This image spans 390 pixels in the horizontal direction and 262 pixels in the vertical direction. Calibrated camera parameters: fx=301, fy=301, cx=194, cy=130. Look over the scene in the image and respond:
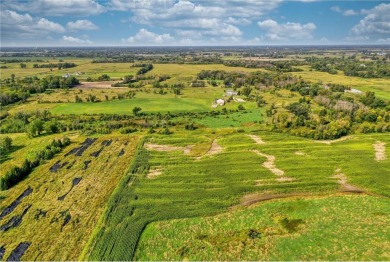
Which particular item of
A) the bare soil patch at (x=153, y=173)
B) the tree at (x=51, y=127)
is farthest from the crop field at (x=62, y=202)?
the tree at (x=51, y=127)

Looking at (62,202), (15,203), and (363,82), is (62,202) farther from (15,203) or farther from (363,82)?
(363,82)

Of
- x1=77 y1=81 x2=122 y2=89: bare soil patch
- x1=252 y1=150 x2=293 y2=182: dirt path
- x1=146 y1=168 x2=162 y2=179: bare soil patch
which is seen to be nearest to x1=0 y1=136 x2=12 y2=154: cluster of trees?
x1=146 y1=168 x2=162 y2=179: bare soil patch

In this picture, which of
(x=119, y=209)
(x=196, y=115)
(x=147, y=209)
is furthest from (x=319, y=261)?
(x=196, y=115)

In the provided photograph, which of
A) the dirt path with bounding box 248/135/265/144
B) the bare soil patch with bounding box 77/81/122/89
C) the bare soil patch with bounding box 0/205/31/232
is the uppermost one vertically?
the bare soil patch with bounding box 77/81/122/89

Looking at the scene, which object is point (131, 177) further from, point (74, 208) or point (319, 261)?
point (319, 261)

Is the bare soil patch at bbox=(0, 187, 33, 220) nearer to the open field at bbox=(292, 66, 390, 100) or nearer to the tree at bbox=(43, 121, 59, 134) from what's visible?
the tree at bbox=(43, 121, 59, 134)

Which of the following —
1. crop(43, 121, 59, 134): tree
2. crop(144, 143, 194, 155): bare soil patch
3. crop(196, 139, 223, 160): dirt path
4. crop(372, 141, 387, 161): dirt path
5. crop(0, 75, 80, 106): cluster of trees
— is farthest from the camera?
crop(0, 75, 80, 106): cluster of trees
